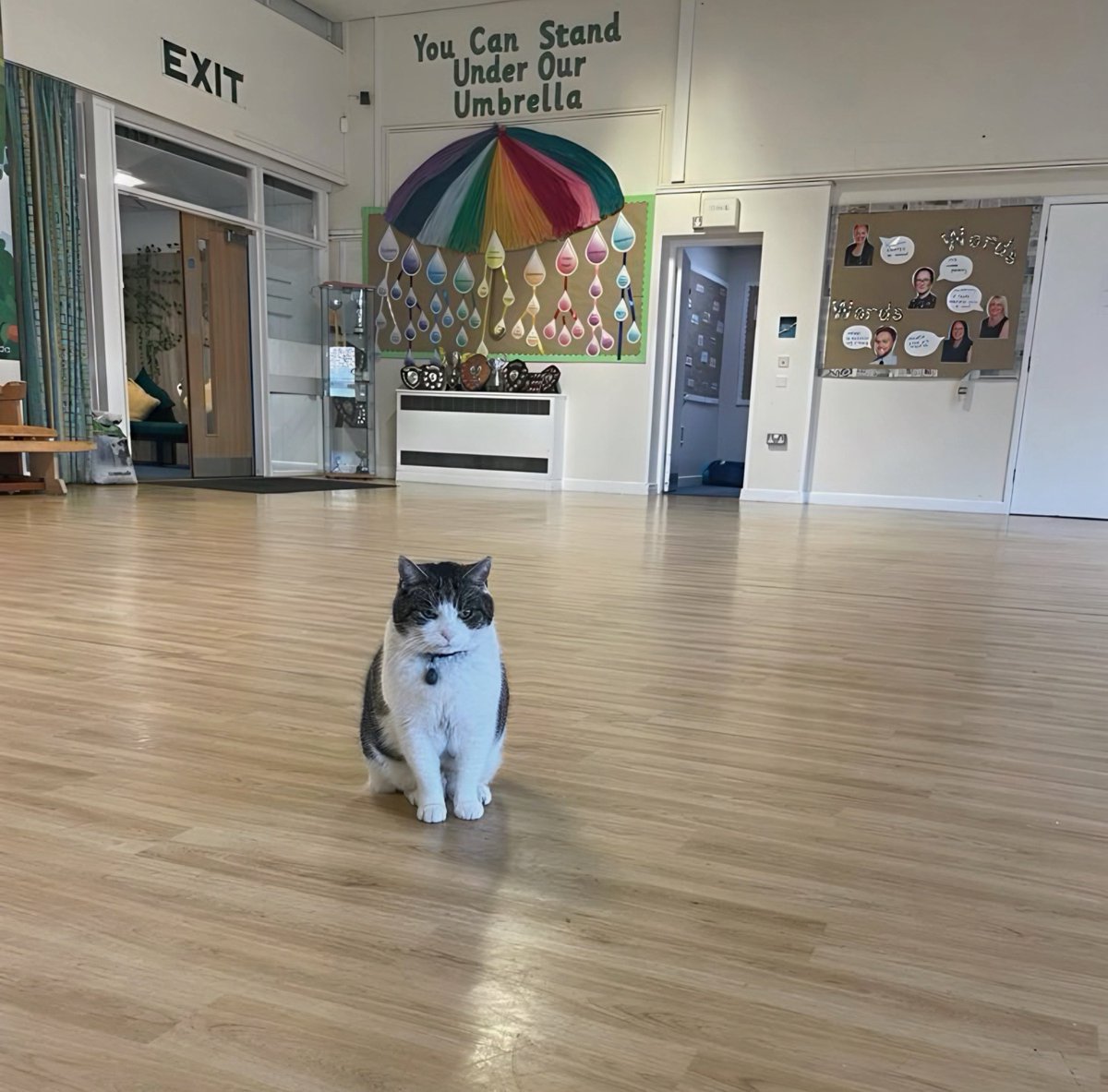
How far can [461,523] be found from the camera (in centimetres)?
432

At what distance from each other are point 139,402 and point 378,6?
410 centimetres

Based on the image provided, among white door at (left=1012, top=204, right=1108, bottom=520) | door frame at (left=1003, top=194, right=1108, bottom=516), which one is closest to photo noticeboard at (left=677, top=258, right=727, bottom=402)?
door frame at (left=1003, top=194, right=1108, bottom=516)

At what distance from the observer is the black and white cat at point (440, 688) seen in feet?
3.32

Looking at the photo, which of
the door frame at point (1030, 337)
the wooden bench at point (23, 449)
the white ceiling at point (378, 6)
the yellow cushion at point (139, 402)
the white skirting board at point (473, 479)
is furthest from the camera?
the yellow cushion at point (139, 402)

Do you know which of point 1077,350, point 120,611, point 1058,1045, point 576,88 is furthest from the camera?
point 576,88

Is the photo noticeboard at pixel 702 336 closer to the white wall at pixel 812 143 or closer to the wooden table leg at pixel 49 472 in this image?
the white wall at pixel 812 143

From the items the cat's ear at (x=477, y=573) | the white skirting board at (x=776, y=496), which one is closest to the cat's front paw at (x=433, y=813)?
the cat's ear at (x=477, y=573)

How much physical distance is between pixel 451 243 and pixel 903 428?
13.2ft

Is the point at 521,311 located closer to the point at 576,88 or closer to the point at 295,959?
the point at 576,88

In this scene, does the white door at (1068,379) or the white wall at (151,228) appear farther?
the white wall at (151,228)

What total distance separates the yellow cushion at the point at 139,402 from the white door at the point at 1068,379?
752 cm

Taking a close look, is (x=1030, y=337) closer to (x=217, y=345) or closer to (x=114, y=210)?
(x=217, y=345)

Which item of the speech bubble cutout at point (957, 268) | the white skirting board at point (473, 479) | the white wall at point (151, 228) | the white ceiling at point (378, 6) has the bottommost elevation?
the white skirting board at point (473, 479)

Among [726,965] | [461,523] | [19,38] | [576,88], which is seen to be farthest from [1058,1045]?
[576,88]
